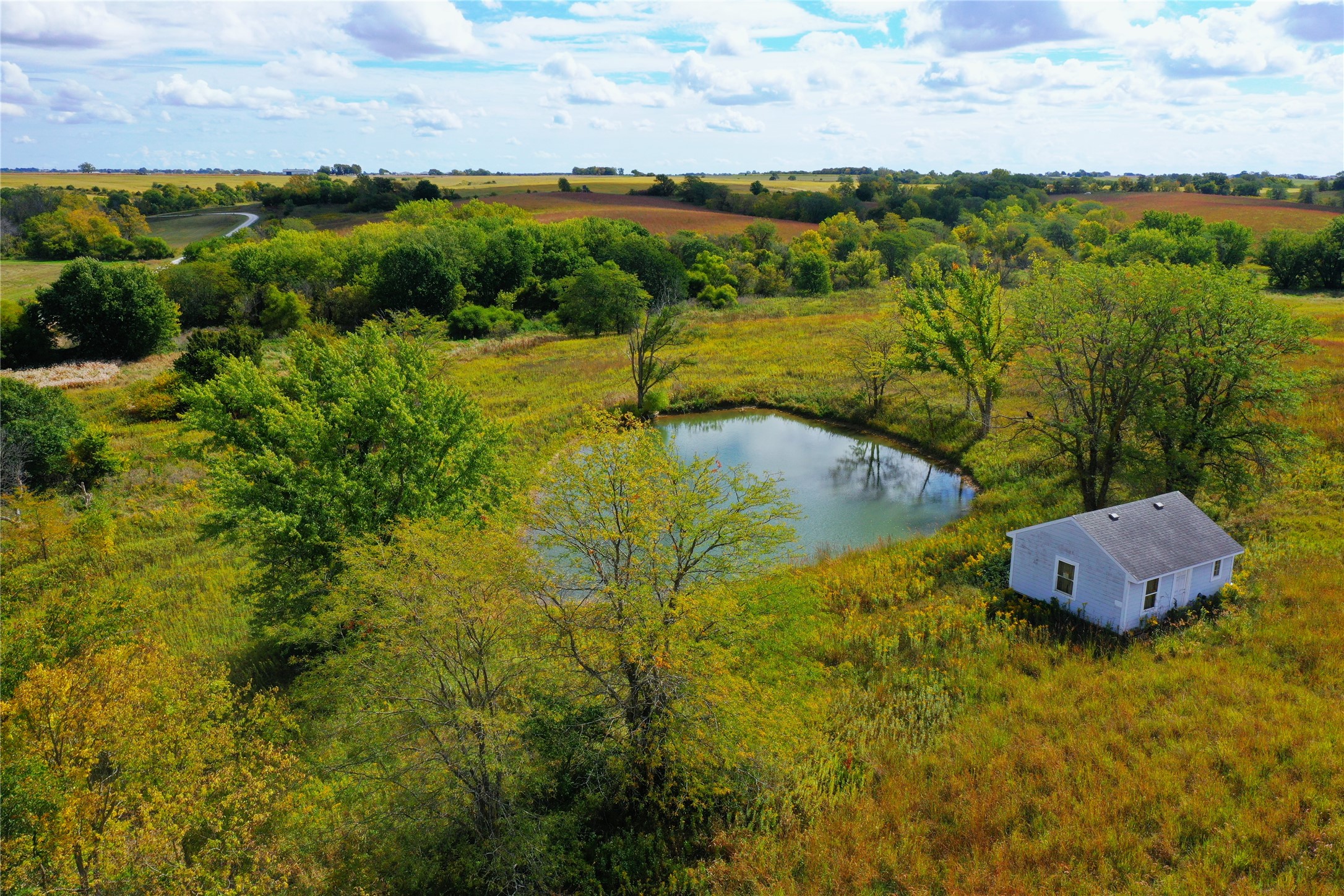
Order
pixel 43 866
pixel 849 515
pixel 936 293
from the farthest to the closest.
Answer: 1. pixel 936 293
2. pixel 849 515
3. pixel 43 866

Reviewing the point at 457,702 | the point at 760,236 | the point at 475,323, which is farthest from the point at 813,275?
the point at 457,702

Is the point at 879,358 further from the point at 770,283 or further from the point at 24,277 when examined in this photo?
the point at 24,277

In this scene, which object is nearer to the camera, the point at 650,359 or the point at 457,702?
the point at 457,702

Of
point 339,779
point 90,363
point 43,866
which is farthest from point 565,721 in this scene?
point 90,363

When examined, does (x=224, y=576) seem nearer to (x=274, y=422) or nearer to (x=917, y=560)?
(x=274, y=422)

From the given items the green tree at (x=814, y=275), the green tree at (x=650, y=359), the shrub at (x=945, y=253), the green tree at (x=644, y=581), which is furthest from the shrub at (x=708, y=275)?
the green tree at (x=644, y=581)

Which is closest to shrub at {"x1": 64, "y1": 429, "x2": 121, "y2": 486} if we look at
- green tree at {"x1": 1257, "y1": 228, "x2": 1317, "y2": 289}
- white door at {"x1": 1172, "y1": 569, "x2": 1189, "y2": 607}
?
white door at {"x1": 1172, "y1": 569, "x2": 1189, "y2": 607}
